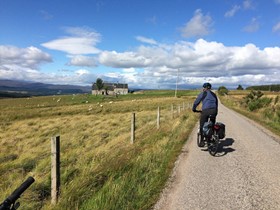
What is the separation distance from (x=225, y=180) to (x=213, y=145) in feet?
10.2

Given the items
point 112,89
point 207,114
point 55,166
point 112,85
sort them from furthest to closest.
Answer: point 112,85, point 112,89, point 207,114, point 55,166

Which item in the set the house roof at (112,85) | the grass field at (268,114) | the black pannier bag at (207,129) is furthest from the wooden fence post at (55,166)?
the house roof at (112,85)

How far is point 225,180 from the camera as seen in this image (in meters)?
6.86

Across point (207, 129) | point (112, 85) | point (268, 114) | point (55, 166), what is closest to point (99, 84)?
point (112, 85)

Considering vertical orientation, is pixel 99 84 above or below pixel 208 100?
above

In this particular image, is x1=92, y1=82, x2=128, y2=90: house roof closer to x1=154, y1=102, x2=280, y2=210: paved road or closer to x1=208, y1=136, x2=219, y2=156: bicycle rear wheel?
x1=208, y1=136, x2=219, y2=156: bicycle rear wheel

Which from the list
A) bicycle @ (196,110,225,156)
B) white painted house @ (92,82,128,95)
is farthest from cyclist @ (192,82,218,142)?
white painted house @ (92,82,128,95)

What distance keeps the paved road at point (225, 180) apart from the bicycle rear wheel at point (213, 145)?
0.19 m

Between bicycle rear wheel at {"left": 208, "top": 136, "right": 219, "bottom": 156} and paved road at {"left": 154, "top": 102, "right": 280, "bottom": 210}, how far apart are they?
188 millimetres

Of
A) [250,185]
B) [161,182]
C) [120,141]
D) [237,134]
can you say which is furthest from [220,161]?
[237,134]

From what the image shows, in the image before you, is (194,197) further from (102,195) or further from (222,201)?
(102,195)

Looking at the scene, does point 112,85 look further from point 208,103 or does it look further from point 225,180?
point 225,180

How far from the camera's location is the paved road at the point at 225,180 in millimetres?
5445

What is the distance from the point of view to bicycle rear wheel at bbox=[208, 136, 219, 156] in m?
9.76
